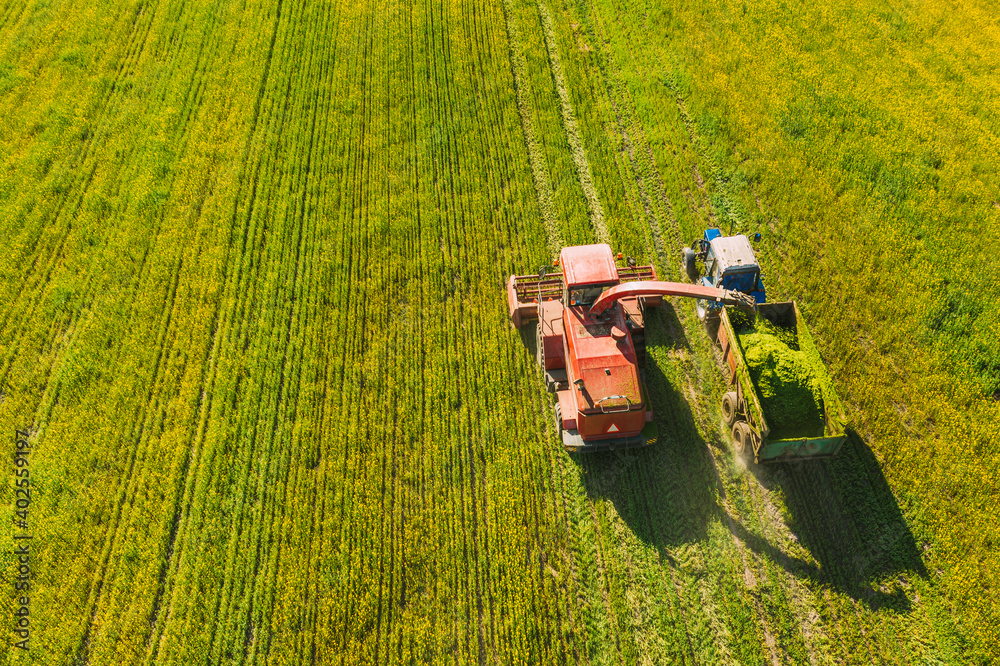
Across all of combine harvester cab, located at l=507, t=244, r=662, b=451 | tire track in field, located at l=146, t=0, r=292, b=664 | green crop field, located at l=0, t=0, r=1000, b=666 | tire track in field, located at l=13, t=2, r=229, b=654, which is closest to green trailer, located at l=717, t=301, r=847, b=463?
green crop field, located at l=0, t=0, r=1000, b=666

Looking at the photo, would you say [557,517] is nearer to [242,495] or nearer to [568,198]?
[242,495]

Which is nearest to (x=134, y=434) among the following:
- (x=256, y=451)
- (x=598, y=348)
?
(x=256, y=451)

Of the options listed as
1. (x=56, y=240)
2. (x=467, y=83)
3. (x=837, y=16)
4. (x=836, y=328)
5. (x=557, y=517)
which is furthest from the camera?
(x=837, y=16)

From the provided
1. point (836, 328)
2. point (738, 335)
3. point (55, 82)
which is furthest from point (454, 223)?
point (55, 82)

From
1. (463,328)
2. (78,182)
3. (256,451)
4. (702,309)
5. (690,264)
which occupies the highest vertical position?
(690,264)

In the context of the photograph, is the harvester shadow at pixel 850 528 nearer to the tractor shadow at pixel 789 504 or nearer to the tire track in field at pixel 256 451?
the tractor shadow at pixel 789 504

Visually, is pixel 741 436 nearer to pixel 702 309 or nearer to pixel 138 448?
pixel 702 309
